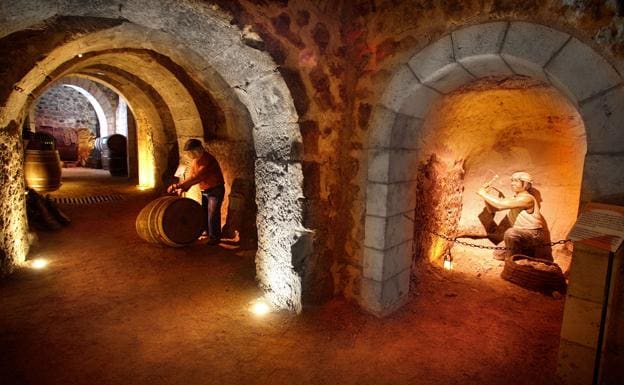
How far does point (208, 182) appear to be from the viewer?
539 cm

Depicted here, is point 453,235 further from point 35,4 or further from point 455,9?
point 35,4

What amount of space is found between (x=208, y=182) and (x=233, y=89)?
2372 millimetres

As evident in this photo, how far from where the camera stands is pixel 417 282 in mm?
4023

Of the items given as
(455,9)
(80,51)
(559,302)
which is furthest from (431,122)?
(80,51)

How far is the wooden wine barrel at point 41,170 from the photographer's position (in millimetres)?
6512

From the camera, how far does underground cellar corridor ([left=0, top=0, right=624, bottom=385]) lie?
2166mm

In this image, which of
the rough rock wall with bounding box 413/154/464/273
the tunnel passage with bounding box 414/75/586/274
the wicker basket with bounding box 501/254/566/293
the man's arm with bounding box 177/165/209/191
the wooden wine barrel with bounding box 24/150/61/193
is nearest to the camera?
the wicker basket with bounding box 501/254/566/293

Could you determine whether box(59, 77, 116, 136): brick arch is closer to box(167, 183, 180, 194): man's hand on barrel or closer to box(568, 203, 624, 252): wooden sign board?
box(167, 183, 180, 194): man's hand on barrel

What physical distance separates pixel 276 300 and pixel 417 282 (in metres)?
1.78

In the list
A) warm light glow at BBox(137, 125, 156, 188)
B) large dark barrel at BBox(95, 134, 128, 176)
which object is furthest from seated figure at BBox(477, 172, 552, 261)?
large dark barrel at BBox(95, 134, 128, 176)

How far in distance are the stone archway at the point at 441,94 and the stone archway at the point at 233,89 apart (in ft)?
2.58

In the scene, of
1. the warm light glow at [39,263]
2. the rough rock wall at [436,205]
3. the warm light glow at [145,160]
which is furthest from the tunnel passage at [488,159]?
the warm light glow at [145,160]

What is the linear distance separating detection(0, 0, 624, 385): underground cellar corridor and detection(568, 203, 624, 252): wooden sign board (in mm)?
10

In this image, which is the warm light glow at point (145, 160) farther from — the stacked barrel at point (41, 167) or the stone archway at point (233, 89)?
the stone archway at point (233, 89)
